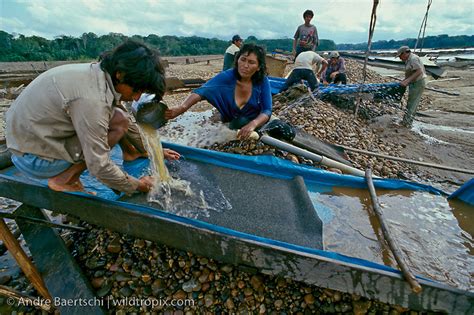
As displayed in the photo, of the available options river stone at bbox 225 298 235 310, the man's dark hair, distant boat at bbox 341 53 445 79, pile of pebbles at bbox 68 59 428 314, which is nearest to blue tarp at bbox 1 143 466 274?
pile of pebbles at bbox 68 59 428 314

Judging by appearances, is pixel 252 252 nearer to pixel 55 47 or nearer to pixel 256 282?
pixel 256 282

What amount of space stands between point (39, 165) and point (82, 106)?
2.38 ft

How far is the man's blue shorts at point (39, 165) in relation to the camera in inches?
77.9

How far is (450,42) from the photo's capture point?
66062 millimetres

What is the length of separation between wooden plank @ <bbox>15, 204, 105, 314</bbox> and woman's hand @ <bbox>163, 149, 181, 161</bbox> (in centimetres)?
117

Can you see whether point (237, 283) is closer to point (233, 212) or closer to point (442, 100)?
point (233, 212)

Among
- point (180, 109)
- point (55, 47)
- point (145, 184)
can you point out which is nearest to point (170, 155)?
point (180, 109)

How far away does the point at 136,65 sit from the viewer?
1645 mm

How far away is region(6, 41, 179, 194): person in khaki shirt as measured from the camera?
1621 millimetres

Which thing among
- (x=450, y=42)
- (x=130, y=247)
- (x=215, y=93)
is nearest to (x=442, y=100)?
(x=215, y=93)

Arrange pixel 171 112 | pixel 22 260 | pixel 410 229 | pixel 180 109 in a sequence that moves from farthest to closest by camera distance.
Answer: pixel 180 109 → pixel 171 112 → pixel 410 229 → pixel 22 260

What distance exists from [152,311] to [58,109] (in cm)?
151

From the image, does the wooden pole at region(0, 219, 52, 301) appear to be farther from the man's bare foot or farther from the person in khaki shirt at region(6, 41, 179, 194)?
the person in khaki shirt at region(6, 41, 179, 194)

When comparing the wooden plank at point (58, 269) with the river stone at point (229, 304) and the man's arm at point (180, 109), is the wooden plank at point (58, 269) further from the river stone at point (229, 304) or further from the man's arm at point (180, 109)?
the man's arm at point (180, 109)
